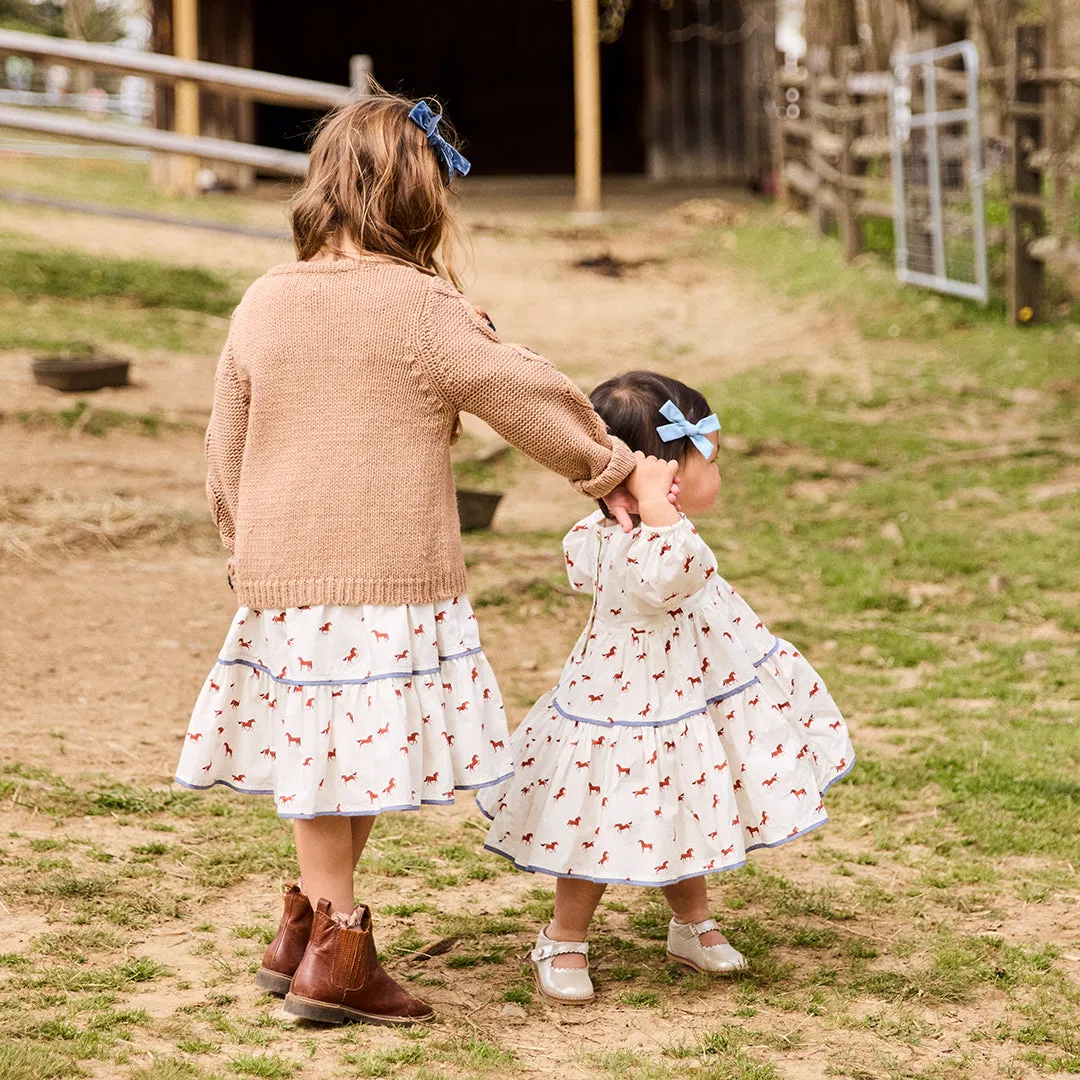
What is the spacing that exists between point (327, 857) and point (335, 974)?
19 cm

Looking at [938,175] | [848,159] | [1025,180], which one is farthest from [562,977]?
[848,159]

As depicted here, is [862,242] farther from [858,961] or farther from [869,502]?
[858,961]

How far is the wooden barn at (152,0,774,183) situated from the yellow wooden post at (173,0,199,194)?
2.69 ft

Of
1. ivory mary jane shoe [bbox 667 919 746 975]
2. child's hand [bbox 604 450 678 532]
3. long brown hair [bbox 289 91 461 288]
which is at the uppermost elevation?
long brown hair [bbox 289 91 461 288]

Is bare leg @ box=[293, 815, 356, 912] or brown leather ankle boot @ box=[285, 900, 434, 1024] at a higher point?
bare leg @ box=[293, 815, 356, 912]

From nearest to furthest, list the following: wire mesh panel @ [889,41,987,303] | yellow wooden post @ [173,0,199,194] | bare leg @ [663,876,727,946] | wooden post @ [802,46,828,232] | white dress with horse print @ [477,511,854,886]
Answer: white dress with horse print @ [477,511,854,886]
bare leg @ [663,876,727,946]
wire mesh panel @ [889,41,987,303]
wooden post @ [802,46,828,232]
yellow wooden post @ [173,0,199,194]

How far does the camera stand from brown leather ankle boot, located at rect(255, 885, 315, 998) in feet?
8.56

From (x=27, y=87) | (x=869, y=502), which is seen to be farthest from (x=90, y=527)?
(x=27, y=87)

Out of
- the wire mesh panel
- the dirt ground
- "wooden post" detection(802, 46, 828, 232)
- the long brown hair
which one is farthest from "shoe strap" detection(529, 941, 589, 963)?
"wooden post" detection(802, 46, 828, 232)

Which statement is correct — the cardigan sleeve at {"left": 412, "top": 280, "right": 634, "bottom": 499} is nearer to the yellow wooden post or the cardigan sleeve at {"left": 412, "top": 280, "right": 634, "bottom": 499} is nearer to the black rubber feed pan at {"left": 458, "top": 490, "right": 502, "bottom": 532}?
the black rubber feed pan at {"left": 458, "top": 490, "right": 502, "bottom": 532}

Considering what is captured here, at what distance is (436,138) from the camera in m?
2.57

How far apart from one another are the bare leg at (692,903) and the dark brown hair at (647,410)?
810 millimetres

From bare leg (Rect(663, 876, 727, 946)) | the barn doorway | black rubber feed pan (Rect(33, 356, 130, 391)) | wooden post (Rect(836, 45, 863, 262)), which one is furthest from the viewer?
the barn doorway

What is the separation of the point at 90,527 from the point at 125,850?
2.56 m
